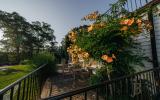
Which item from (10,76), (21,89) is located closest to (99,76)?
(21,89)

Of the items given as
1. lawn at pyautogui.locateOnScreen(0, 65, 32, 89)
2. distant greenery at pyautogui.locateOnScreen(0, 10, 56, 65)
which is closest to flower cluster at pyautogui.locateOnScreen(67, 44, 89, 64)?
lawn at pyautogui.locateOnScreen(0, 65, 32, 89)

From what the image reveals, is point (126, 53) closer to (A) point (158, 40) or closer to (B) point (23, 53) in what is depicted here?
(A) point (158, 40)

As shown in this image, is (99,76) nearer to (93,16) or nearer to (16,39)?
(93,16)

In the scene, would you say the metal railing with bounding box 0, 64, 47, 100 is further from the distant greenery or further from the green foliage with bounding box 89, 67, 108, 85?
the distant greenery

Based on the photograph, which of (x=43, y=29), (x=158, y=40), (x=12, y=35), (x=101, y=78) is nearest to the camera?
(x=158, y=40)

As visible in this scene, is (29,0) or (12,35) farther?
(12,35)

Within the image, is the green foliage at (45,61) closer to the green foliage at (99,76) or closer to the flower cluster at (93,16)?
the green foliage at (99,76)

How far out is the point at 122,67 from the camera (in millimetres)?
4066

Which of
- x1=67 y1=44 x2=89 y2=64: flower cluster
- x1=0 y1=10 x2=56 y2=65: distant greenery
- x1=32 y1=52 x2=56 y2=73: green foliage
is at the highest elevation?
x1=0 y1=10 x2=56 y2=65: distant greenery

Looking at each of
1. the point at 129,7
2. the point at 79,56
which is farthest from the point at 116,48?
the point at 129,7

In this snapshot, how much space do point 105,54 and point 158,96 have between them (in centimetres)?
145

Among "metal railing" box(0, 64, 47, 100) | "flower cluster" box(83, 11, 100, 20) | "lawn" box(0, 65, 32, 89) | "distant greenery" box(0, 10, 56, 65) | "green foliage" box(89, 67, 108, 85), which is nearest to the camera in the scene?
"metal railing" box(0, 64, 47, 100)

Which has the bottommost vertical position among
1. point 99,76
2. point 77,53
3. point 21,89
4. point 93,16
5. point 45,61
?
point 21,89

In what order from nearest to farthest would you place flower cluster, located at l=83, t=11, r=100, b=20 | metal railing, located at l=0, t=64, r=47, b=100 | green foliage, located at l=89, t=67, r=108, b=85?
metal railing, located at l=0, t=64, r=47, b=100 < flower cluster, located at l=83, t=11, r=100, b=20 < green foliage, located at l=89, t=67, r=108, b=85
